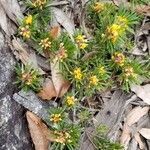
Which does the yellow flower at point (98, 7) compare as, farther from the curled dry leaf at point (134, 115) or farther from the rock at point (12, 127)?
the rock at point (12, 127)

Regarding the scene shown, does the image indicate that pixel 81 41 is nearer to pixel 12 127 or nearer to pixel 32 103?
pixel 32 103

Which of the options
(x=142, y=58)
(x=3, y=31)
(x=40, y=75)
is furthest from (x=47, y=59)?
(x=142, y=58)

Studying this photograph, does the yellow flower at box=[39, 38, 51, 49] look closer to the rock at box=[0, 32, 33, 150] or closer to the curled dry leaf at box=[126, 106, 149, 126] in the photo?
the rock at box=[0, 32, 33, 150]

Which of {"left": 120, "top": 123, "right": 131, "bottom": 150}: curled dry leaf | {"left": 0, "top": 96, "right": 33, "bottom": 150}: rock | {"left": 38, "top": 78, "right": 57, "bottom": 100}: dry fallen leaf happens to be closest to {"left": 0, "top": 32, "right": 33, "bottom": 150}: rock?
{"left": 0, "top": 96, "right": 33, "bottom": 150}: rock

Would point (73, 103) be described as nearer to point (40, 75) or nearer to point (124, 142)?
point (40, 75)

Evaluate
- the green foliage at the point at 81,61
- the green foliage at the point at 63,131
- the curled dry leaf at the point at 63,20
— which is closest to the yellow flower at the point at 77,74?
the green foliage at the point at 81,61

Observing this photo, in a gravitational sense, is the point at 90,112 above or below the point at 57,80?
below
